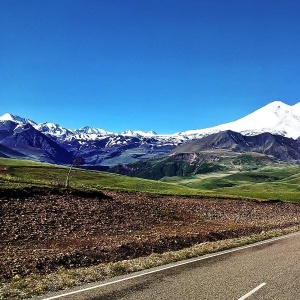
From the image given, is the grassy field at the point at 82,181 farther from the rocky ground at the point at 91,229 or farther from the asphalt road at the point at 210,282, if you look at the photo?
the asphalt road at the point at 210,282

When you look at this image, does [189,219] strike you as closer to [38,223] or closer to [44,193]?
[44,193]

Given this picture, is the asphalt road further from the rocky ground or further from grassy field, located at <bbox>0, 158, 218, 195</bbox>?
grassy field, located at <bbox>0, 158, 218, 195</bbox>

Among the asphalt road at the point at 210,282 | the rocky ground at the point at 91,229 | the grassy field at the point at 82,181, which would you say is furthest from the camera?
the grassy field at the point at 82,181

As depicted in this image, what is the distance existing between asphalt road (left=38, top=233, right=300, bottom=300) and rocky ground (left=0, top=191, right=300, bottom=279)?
4.87 meters

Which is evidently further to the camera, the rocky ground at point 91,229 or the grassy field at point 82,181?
the grassy field at point 82,181

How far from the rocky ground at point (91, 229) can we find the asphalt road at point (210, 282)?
16.0ft

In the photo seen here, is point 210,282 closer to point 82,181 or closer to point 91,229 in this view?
point 91,229

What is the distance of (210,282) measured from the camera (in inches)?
688

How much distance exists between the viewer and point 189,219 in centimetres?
4328

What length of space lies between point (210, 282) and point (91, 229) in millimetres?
15176

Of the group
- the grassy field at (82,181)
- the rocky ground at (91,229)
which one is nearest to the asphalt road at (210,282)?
the rocky ground at (91,229)

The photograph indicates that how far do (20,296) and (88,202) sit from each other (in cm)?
2455

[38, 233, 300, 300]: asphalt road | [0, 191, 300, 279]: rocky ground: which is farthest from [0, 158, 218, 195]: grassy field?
[38, 233, 300, 300]: asphalt road

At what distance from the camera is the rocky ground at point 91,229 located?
72.6 ft
